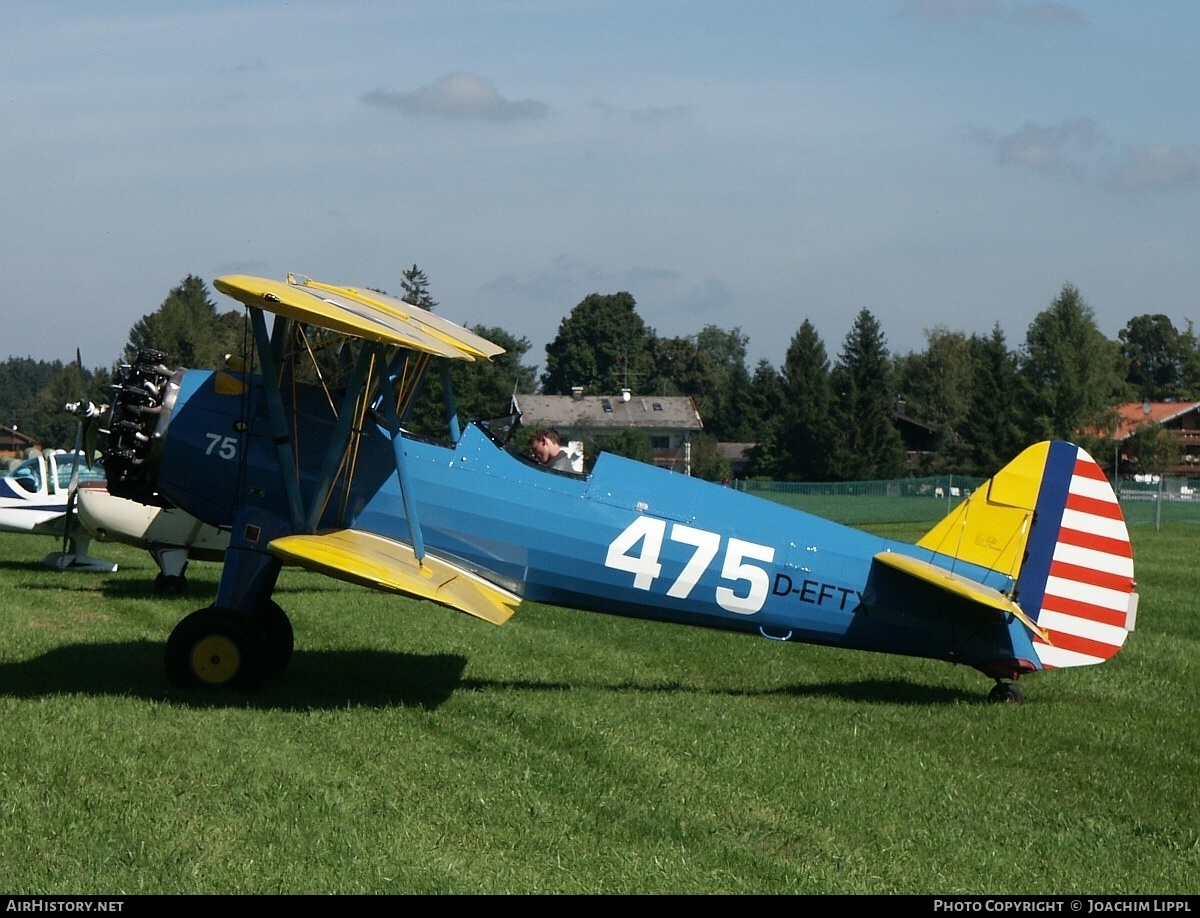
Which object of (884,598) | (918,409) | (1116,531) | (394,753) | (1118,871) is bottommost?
(394,753)

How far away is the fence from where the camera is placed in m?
33.8

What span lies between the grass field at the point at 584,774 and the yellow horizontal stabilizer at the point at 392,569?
0.68 m

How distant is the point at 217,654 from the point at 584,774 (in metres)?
2.67

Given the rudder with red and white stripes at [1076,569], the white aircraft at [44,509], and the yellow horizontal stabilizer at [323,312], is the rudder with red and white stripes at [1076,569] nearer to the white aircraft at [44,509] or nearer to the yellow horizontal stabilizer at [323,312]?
the yellow horizontal stabilizer at [323,312]

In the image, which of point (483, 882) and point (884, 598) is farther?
point (884, 598)

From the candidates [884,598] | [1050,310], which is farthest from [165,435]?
[1050,310]

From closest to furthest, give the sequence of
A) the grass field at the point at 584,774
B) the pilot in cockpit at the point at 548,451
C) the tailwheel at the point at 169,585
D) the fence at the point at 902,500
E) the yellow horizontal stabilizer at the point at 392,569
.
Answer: the grass field at the point at 584,774
the yellow horizontal stabilizer at the point at 392,569
the pilot in cockpit at the point at 548,451
the tailwheel at the point at 169,585
the fence at the point at 902,500

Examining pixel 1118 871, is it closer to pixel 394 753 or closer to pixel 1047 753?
pixel 1047 753

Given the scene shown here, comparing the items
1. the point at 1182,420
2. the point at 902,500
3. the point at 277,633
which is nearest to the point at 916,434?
the point at 1182,420

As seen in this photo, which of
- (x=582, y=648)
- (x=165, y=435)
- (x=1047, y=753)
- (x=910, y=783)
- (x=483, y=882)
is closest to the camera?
(x=483, y=882)

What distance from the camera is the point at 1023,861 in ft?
16.5

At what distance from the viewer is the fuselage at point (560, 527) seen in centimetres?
796

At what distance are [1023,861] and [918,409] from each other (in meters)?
88.5

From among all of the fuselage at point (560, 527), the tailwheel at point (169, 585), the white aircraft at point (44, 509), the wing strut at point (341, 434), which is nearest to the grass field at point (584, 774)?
the fuselage at point (560, 527)
